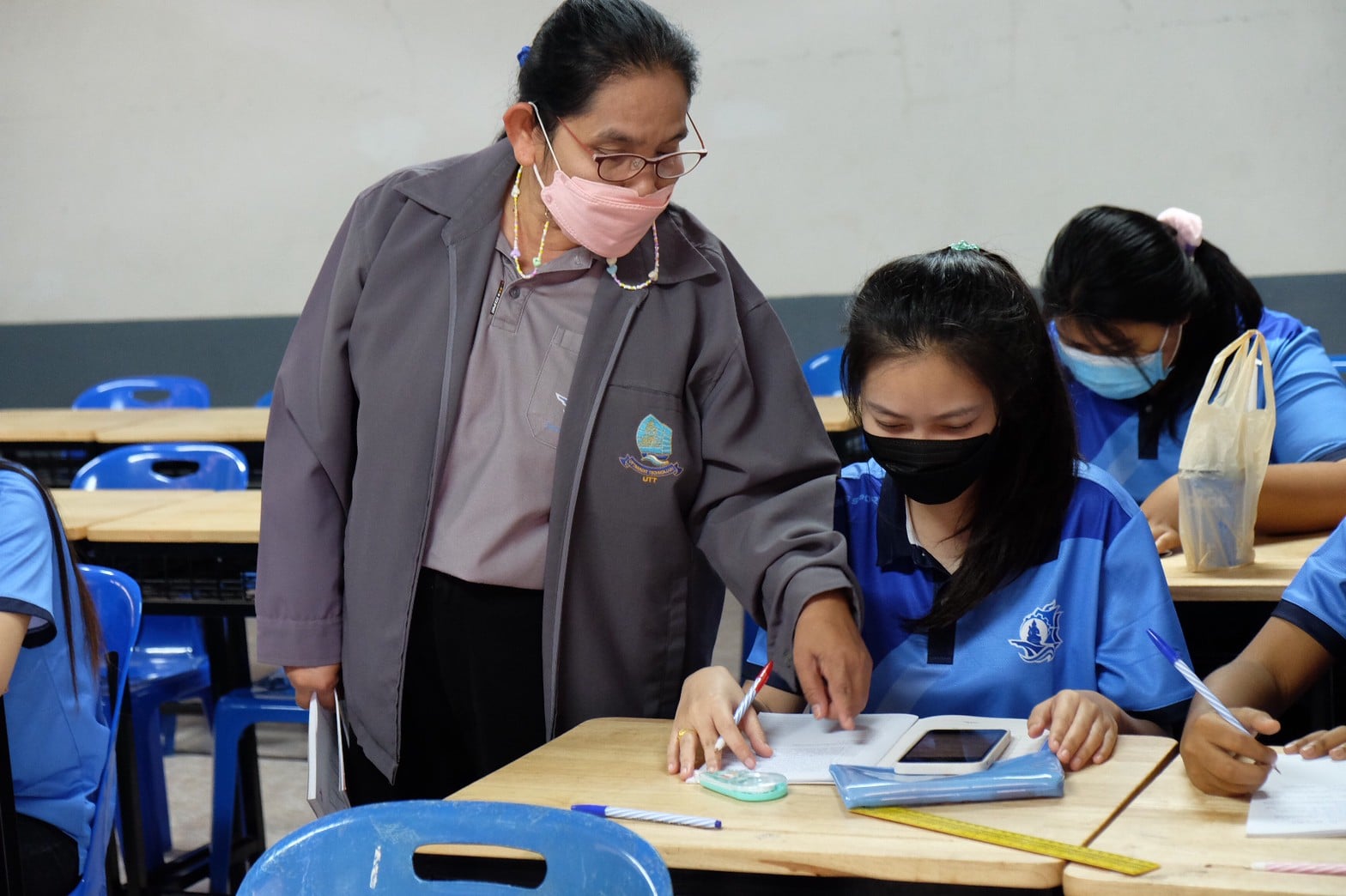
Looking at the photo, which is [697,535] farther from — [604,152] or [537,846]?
[537,846]

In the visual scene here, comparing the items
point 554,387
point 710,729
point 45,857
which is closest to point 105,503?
point 45,857

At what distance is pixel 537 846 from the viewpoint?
0.94 meters

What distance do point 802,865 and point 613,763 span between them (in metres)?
0.31

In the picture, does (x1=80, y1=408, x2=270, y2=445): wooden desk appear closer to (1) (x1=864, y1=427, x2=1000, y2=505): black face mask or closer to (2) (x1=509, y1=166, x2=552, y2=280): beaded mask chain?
(2) (x1=509, y1=166, x2=552, y2=280): beaded mask chain

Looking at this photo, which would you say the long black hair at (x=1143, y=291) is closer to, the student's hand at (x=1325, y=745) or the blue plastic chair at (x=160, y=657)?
the student's hand at (x=1325, y=745)

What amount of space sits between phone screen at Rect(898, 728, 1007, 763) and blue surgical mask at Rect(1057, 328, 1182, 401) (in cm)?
114

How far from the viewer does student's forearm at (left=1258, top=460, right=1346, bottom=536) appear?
210 centimetres

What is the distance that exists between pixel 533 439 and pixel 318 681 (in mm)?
411

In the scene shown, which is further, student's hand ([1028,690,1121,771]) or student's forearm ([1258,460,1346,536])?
student's forearm ([1258,460,1346,536])

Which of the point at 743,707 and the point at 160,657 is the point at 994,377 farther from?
the point at 160,657

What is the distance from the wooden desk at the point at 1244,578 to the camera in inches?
72.0

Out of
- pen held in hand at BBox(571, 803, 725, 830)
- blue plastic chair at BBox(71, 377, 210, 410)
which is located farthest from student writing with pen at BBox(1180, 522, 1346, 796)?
blue plastic chair at BBox(71, 377, 210, 410)

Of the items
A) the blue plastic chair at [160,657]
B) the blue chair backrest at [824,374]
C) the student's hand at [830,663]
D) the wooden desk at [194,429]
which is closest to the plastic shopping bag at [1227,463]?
the student's hand at [830,663]

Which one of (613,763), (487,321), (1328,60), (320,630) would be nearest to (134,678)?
(320,630)
